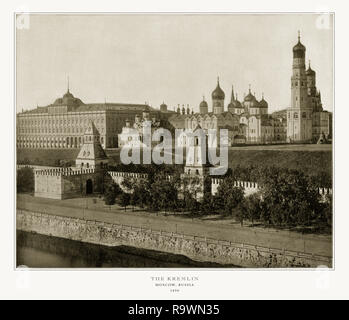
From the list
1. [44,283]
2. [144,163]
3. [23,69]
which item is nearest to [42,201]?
[144,163]

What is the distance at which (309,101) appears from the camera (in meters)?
12.9

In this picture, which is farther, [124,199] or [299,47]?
[124,199]

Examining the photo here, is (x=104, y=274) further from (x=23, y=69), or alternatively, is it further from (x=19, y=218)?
(x=23, y=69)

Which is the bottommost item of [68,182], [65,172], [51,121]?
[68,182]

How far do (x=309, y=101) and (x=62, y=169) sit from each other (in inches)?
277

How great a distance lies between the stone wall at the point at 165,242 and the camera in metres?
10.7

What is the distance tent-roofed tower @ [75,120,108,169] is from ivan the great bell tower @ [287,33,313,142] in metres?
5.07

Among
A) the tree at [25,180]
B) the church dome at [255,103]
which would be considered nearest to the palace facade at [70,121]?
the tree at [25,180]

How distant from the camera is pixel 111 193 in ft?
46.6

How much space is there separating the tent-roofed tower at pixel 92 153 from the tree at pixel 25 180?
2.18 meters

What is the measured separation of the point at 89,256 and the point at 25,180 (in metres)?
2.25

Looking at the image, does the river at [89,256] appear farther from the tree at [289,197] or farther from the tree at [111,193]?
the tree at [289,197]

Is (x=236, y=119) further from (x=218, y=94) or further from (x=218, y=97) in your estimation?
(x=218, y=94)

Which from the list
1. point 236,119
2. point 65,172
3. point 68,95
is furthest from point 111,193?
point 236,119
